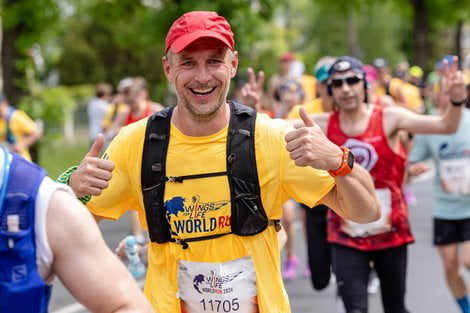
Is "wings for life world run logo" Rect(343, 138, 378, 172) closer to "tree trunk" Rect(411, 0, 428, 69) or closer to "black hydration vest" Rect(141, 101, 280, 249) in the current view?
"black hydration vest" Rect(141, 101, 280, 249)

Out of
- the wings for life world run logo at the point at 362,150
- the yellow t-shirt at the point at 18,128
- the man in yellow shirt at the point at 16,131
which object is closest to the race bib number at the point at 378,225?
the wings for life world run logo at the point at 362,150

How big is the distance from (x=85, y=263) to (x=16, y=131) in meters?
8.92

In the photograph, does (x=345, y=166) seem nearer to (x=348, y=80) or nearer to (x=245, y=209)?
(x=245, y=209)

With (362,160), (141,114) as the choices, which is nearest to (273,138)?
(362,160)

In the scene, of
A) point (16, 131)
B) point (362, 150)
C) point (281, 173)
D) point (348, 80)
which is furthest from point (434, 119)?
point (16, 131)

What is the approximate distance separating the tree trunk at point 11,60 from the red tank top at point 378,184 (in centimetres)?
850

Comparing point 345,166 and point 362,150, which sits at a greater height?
point 345,166

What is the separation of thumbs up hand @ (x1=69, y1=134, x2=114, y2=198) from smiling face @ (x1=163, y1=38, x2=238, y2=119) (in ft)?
1.68

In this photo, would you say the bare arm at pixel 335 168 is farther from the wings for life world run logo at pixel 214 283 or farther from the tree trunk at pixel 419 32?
the tree trunk at pixel 419 32

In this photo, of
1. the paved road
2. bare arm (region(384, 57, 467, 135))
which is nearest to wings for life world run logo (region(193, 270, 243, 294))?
bare arm (region(384, 57, 467, 135))

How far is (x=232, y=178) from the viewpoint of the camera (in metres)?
3.69

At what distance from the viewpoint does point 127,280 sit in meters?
2.32

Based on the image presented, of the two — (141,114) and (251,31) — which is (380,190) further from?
(251,31)

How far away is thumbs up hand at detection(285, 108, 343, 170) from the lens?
3361 mm
